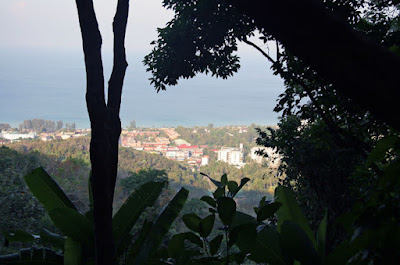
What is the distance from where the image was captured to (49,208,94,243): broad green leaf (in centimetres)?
96

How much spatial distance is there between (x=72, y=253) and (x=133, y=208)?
7.7 inches

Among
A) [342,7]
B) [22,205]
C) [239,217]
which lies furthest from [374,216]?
[22,205]

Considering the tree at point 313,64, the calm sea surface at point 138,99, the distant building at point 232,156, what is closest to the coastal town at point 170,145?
the distant building at point 232,156

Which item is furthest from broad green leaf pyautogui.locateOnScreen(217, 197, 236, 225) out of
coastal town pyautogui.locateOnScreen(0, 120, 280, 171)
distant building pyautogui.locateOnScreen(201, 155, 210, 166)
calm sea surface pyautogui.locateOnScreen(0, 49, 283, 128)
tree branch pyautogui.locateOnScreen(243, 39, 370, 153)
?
calm sea surface pyautogui.locateOnScreen(0, 49, 283, 128)

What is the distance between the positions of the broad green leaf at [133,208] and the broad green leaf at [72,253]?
0.36 ft

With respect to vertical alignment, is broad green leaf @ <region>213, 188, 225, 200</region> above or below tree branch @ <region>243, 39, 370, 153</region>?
below

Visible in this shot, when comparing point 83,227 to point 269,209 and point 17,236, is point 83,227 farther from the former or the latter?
point 269,209

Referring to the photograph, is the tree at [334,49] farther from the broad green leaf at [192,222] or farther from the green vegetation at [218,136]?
the green vegetation at [218,136]

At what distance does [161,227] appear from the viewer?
1.01 m

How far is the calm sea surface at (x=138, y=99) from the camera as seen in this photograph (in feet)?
130

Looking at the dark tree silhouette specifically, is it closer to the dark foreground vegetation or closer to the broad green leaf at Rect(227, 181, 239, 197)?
the dark foreground vegetation

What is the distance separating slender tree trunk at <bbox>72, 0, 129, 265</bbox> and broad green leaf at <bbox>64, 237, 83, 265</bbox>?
0.45ft

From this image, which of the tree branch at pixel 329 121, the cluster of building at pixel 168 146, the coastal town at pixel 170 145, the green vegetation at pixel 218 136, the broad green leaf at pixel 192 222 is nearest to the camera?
the broad green leaf at pixel 192 222

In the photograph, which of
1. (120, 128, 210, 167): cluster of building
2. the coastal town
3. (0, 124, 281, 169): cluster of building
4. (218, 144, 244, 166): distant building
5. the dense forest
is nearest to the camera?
the dense forest
